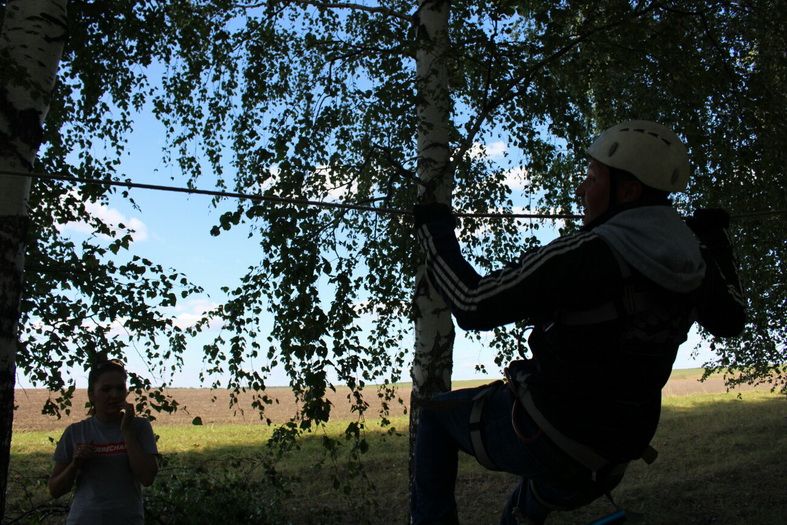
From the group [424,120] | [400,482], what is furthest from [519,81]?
[400,482]

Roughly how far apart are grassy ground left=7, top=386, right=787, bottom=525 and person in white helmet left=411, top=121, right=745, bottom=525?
4.47 m

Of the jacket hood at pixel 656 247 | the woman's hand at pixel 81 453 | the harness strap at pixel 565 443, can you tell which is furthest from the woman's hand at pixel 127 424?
the jacket hood at pixel 656 247

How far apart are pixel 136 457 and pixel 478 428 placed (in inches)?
96.6

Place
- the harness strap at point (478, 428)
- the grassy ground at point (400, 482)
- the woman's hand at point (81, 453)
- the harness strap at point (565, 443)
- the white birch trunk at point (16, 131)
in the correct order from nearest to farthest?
the harness strap at point (565, 443)
the harness strap at point (478, 428)
the woman's hand at point (81, 453)
the white birch trunk at point (16, 131)
the grassy ground at point (400, 482)

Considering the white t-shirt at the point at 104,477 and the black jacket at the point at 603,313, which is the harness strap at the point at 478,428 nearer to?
the black jacket at the point at 603,313

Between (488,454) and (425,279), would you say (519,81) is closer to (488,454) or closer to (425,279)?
(425,279)

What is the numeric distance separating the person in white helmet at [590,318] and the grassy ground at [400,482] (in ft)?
14.7

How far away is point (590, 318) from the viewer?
2.36 meters

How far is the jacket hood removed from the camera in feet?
7.60

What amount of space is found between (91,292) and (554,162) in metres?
5.84

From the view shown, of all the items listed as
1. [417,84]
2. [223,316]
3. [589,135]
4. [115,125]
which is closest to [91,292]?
[223,316]

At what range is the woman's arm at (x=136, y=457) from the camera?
422cm

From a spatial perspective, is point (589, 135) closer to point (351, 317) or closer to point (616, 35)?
point (616, 35)

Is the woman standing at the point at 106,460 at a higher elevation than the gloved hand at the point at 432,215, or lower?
lower
